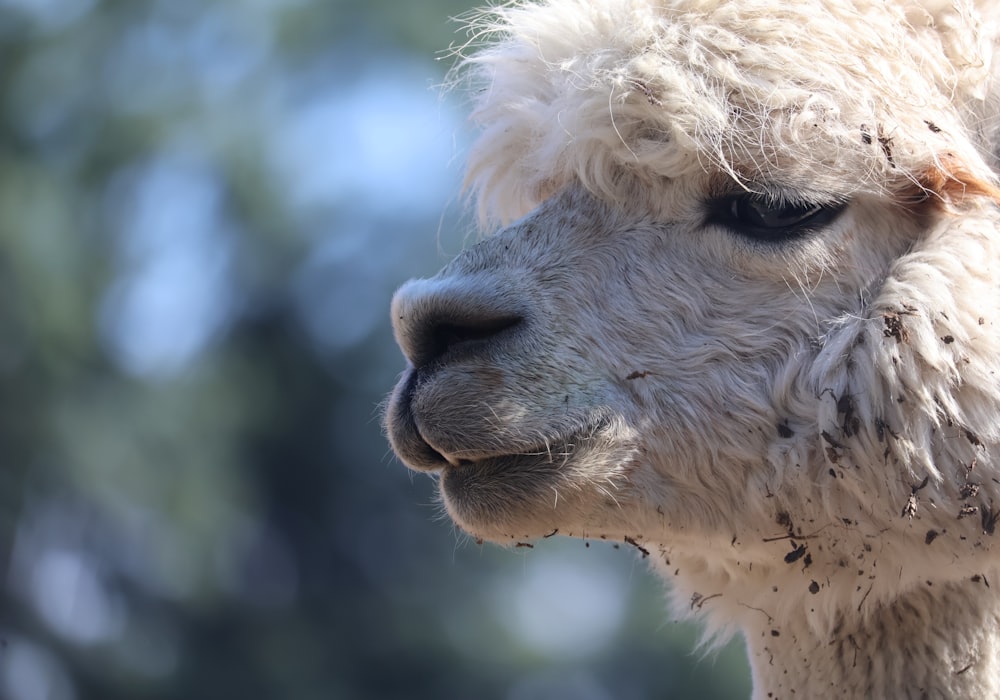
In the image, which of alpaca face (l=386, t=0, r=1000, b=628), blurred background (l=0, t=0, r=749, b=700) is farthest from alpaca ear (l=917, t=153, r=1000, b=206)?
blurred background (l=0, t=0, r=749, b=700)

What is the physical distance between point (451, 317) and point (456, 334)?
4 cm

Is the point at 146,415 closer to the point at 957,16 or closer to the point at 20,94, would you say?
the point at 20,94

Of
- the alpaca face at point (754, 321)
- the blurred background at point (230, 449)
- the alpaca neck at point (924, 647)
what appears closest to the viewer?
the alpaca face at point (754, 321)

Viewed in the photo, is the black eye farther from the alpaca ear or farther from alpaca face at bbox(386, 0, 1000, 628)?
the alpaca ear

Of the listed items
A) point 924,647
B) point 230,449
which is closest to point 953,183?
point 924,647

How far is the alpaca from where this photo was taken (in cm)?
191

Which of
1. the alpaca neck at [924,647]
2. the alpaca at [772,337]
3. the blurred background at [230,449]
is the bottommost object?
the blurred background at [230,449]

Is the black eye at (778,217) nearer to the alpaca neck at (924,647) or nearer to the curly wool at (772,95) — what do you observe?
the curly wool at (772,95)

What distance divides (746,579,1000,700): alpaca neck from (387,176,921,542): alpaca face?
312 mm

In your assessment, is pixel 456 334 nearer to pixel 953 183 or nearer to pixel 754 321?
pixel 754 321

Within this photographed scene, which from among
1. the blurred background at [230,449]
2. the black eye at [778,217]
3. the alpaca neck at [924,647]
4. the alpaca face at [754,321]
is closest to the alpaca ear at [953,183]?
the alpaca face at [754,321]

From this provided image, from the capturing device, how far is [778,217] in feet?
6.59

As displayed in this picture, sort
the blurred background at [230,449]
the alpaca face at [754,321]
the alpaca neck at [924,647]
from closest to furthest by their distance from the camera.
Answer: the alpaca face at [754,321] < the alpaca neck at [924,647] < the blurred background at [230,449]

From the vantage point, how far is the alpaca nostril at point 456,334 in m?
1.95
